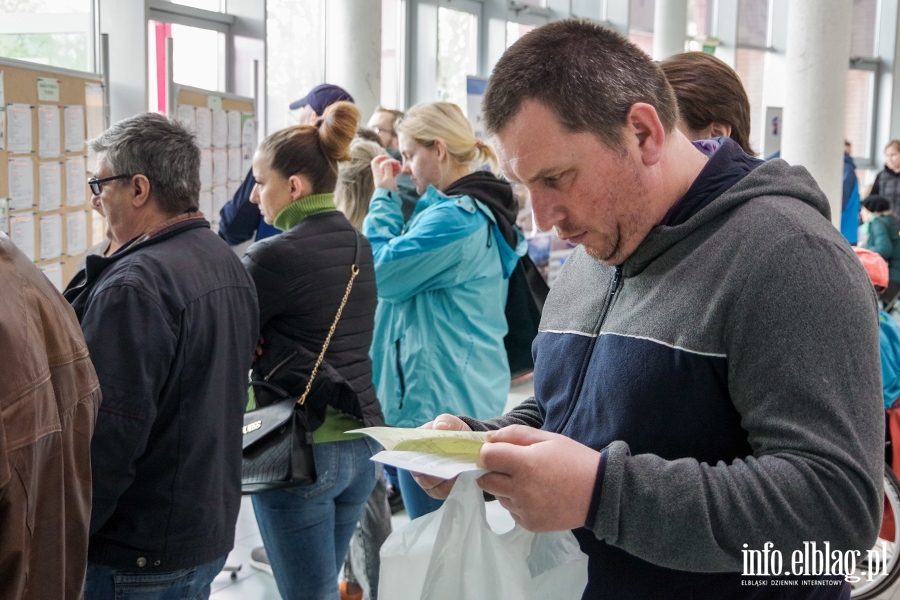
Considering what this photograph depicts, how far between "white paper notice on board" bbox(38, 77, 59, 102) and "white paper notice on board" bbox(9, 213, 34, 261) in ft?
1.46

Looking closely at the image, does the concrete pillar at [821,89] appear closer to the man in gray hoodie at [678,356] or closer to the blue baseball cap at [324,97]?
the blue baseball cap at [324,97]

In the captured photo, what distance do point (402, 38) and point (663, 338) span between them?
27.6 feet

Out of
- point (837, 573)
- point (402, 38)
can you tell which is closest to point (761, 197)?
point (837, 573)

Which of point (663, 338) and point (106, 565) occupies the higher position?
point (663, 338)

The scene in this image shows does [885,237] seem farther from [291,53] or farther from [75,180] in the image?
[75,180]

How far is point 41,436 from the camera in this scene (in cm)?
116

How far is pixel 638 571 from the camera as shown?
1.26m

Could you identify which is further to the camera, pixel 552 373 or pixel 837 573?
pixel 552 373

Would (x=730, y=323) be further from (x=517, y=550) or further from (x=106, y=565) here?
(x=106, y=565)

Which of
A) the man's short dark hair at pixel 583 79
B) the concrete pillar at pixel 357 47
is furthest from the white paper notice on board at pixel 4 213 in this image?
the concrete pillar at pixel 357 47

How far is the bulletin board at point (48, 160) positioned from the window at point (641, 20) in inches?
415

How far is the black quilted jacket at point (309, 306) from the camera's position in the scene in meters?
2.56

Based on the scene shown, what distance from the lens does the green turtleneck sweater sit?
2615mm

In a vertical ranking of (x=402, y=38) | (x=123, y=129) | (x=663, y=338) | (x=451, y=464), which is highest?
(x=402, y=38)
